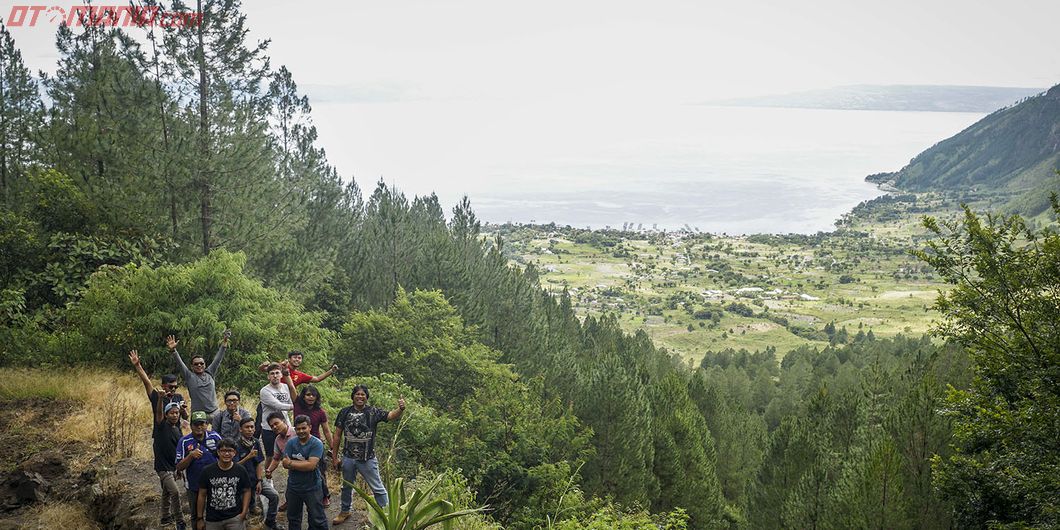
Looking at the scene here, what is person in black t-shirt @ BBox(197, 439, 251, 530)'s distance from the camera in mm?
8023

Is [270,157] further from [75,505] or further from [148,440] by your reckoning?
[75,505]

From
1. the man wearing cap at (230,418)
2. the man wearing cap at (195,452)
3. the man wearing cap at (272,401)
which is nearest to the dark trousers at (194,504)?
the man wearing cap at (195,452)

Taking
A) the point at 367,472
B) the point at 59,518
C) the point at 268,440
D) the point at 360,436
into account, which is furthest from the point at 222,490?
the point at 59,518

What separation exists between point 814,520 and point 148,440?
19976mm

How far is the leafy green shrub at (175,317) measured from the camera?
641 inches

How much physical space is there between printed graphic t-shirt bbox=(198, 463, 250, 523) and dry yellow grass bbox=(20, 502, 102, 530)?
2.90 metres

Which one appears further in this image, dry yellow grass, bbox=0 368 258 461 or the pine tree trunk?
the pine tree trunk

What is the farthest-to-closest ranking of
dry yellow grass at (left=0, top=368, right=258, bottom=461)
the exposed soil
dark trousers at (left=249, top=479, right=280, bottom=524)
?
dry yellow grass at (left=0, top=368, right=258, bottom=461), the exposed soil, dark trousers at (left=249, top=479, right=280, bottom=524)

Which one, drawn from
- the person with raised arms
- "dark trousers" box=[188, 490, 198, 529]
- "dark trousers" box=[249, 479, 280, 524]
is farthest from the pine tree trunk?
"dark trousers" box=[188, 490, 198, 529]

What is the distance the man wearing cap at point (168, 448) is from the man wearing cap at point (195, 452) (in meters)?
0.27

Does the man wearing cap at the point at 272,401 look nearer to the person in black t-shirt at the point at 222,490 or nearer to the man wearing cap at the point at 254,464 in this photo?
the man wearing cap at the point at 254,464

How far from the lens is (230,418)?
9.43 m

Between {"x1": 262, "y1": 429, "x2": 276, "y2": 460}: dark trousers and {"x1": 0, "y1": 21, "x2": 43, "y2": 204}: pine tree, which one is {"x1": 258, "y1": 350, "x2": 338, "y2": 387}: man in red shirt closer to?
{"x1": 262, "y1": 429, "x2": 276, "y2": 460}: dark trousers

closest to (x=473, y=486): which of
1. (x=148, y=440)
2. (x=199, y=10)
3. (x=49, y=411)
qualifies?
(x=148, y=440)
